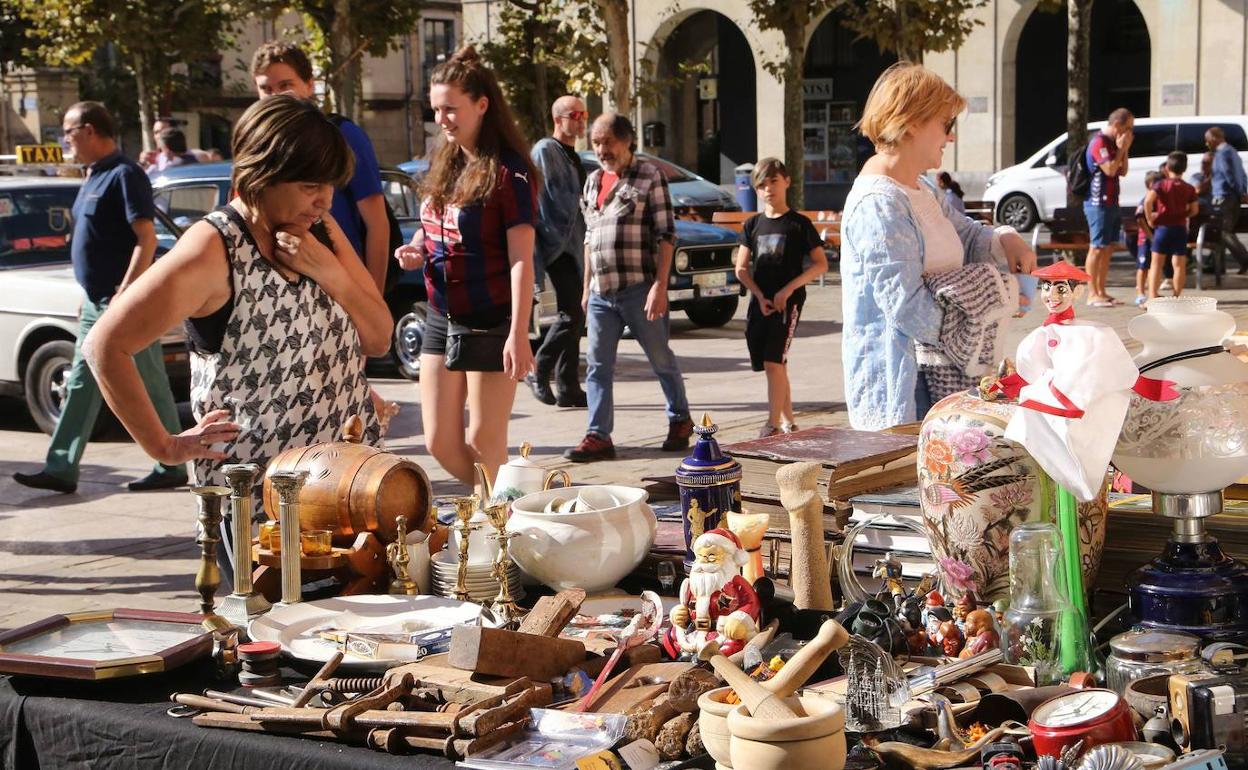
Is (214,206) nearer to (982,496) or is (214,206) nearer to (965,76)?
(982,496)

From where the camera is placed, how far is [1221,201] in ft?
58.5

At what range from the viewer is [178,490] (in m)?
8.52

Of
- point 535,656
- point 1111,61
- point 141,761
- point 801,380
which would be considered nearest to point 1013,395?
point 535,656

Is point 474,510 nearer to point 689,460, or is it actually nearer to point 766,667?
point 689,460

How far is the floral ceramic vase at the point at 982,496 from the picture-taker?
2.41m

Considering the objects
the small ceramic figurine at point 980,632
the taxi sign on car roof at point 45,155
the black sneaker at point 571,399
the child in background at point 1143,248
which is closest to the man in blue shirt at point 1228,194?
the child in background at point 1143,248

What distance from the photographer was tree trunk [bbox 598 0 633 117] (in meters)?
18.6

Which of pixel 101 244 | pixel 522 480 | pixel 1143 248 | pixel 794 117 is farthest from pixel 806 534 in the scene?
pixel 794 117

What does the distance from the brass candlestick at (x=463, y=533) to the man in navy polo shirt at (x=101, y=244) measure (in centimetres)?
518

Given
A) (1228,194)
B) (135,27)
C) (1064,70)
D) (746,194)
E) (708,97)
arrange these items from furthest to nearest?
1. (708,97)
2. (1064,70)
3. (135,27)
4. (746,194)
5. (1228,194)

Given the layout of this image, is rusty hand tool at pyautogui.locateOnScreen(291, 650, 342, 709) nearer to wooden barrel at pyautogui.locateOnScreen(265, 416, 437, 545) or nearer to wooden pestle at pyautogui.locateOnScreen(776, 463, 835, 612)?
wooden barrel at pyautogui.locateOnScreen(265, 416, 437, 545)

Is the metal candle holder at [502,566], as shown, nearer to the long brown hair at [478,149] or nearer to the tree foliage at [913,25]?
the long brown hair at [478,149]

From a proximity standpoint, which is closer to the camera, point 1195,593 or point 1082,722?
point 1082,722

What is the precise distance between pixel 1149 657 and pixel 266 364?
79.4 inches
